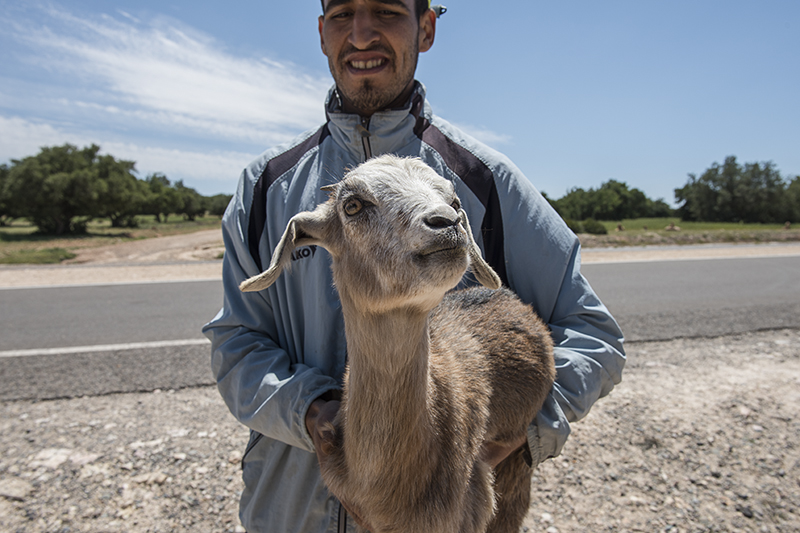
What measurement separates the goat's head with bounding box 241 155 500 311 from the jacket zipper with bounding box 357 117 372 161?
15.3 inches

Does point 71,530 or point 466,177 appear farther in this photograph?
point 71,530

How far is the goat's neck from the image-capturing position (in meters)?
1.63

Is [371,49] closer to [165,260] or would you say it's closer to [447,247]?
[447,247]

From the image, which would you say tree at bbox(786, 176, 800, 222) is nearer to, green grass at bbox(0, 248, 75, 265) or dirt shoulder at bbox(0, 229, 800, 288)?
dirt shoulder at bbox(0, 229, 800, 288)

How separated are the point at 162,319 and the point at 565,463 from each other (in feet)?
22.2

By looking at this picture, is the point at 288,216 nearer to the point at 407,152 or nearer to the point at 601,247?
the point at 407,152

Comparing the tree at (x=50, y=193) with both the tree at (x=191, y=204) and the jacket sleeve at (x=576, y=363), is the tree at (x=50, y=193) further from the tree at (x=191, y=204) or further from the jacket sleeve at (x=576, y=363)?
the tree at (x=191, y=204)

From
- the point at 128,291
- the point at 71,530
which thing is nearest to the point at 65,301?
the point at 128,291

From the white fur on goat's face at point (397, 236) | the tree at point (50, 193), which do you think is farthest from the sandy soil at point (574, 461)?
the tree at point (50, 193)

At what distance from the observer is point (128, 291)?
988cm

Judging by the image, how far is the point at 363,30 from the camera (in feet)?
6.75

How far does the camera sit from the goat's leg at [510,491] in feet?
7.47

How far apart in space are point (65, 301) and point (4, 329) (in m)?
1.77

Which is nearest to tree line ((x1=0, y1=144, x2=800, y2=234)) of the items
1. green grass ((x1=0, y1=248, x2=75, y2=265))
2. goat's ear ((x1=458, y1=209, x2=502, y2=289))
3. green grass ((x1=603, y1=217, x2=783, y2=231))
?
green grass ((x1=603, y1=217, x2=783, y2=231))
